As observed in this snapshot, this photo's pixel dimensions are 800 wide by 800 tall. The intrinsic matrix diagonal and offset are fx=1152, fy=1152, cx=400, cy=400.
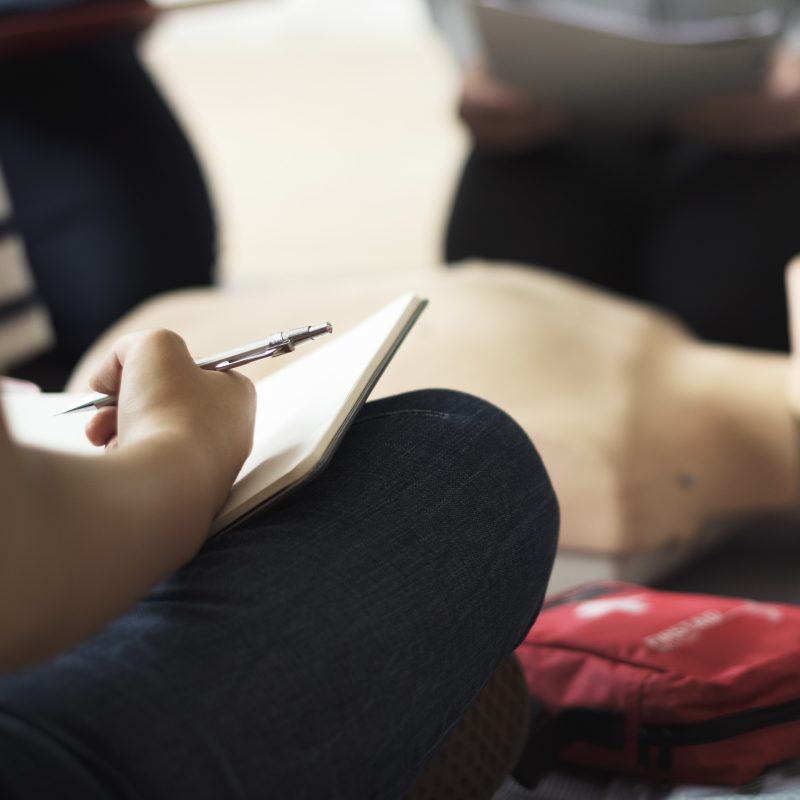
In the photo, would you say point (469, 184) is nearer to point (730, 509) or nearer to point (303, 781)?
point (730, 509)

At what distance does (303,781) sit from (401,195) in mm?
1870

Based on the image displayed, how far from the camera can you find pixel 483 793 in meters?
0.55

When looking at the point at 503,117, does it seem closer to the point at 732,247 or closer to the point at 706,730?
the point at 732,247

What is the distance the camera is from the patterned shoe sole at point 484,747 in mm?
529

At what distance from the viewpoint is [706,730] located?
0.59 metres

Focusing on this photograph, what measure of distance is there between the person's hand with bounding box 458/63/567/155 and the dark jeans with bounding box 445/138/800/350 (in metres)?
0.02

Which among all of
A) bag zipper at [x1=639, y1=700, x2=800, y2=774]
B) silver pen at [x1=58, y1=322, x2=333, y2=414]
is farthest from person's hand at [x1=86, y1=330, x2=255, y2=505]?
bag zipper at [x1=639, y1=700, x2=800, y2=774]

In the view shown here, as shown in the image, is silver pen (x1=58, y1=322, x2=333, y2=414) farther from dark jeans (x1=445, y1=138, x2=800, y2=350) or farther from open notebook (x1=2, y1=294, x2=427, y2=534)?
dark jeans (x1=445, y1=138, x2=800, y2=350)

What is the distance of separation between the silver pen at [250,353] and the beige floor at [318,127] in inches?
32.8

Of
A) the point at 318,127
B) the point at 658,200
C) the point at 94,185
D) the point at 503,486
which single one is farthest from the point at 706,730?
the point at 318,127

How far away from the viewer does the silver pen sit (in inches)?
19.5

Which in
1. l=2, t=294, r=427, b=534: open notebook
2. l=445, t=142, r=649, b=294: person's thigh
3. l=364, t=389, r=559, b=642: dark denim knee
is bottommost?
l=445, t=142, r=649, b=294: person's thigh

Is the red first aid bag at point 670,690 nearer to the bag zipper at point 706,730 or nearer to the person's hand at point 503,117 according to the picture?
the bag zipper at point 706,730

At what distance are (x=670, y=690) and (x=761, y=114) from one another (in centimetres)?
77
